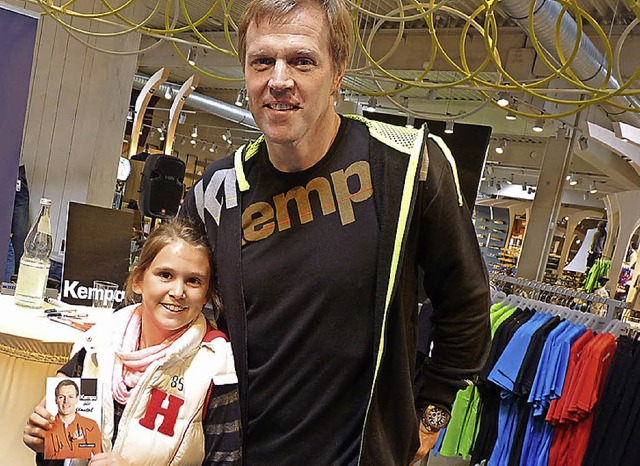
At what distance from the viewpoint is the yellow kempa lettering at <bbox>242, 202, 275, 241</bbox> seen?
152 centimetres

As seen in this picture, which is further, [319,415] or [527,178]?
[527,178]

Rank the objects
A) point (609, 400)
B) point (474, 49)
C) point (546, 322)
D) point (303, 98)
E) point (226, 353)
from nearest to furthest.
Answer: point (303, 98) → point (226, 353) → point (609, 400) → point (546, 322) → point (474, 49)

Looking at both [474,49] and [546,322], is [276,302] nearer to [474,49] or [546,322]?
[546,322]

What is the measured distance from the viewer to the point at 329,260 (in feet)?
4.71

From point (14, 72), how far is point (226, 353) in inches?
137

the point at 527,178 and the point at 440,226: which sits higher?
the point at 527,178

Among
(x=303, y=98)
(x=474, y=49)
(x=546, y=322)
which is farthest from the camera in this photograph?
(x=474, y=49)

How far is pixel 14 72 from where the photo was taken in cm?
441

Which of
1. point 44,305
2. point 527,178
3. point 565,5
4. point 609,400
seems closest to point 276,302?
point 44,305

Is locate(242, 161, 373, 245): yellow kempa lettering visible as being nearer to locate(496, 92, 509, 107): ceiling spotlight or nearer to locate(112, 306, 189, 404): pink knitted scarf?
locate(112, 306, 189, 404): pink knitted scarf

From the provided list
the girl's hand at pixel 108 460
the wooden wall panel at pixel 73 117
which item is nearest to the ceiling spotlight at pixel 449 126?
the wooden wall panel at pixel 73 117

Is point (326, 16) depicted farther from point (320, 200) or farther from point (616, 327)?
point (616, 327)

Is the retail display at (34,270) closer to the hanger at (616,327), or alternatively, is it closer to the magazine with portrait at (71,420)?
the magazine with portrait at (71,420)

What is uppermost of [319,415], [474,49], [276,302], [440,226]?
[474,49]
